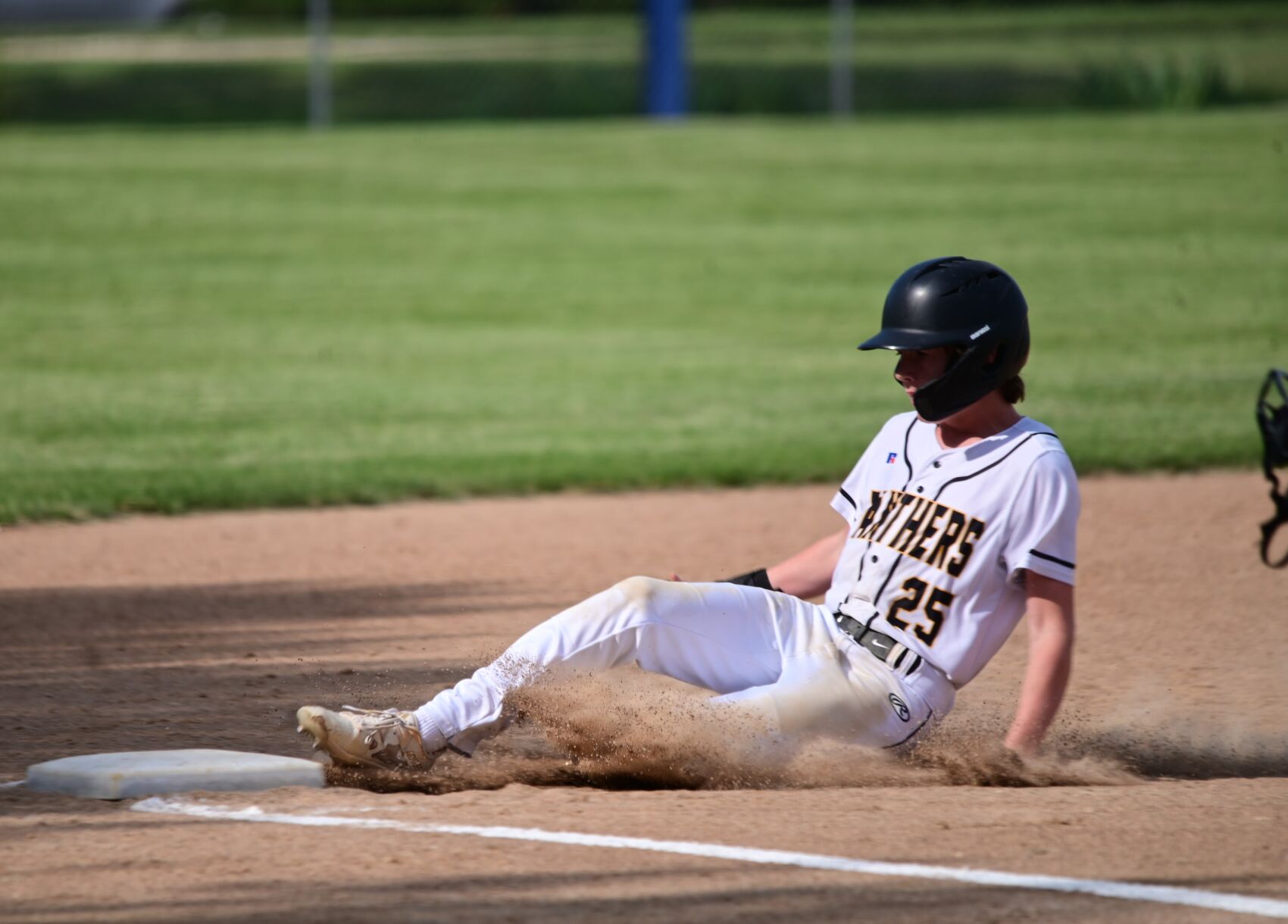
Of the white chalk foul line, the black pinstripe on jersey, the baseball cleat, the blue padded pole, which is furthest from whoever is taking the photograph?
the blue padded pole

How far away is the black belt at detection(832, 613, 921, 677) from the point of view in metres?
4.45

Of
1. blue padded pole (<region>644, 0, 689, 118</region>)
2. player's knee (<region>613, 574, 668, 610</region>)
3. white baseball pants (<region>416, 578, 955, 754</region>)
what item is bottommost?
white baseball pants (<region>416, 578, 955, 754</region>)

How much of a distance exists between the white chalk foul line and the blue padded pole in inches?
889

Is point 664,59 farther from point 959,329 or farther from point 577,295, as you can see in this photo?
point 959,329

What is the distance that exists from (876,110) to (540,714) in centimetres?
2726

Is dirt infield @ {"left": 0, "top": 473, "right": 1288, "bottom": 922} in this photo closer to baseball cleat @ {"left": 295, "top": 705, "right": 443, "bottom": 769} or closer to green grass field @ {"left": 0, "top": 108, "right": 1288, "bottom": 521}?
baseball cleat @ {"left": 295, "top": 705, "right": 443, "bottom": 769}

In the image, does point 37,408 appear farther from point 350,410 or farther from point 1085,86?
point 1085,86

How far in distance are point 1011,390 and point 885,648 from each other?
75 centimetres

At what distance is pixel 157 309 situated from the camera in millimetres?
15203

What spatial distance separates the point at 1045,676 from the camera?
433cm

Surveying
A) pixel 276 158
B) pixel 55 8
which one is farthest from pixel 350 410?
pixel 55 8

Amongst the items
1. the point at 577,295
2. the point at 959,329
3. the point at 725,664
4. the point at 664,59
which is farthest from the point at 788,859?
Answer: the point at 664,59

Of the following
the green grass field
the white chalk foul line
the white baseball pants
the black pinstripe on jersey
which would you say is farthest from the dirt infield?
the green grass field

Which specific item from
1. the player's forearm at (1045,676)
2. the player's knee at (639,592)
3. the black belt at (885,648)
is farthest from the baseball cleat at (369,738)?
the player's forearm at (1045,676)
